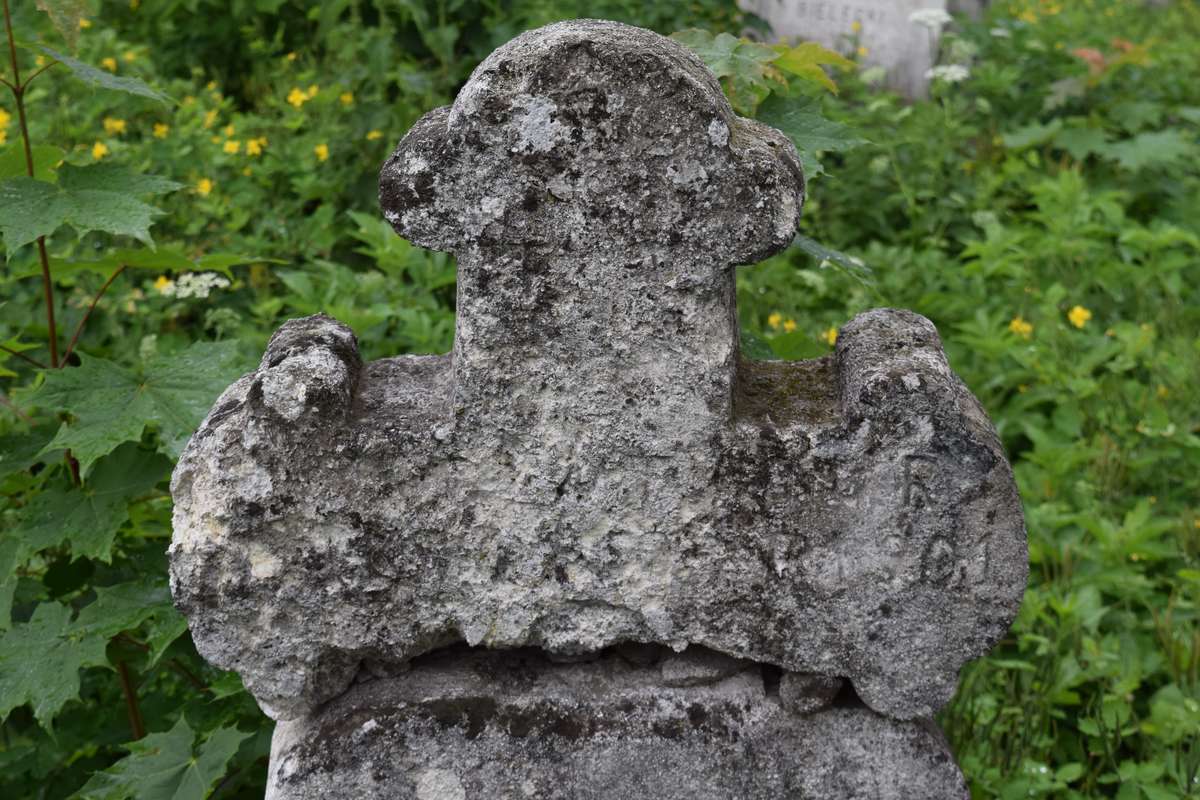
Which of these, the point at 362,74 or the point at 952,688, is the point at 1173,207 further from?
the point at 952,688

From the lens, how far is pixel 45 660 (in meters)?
2.26

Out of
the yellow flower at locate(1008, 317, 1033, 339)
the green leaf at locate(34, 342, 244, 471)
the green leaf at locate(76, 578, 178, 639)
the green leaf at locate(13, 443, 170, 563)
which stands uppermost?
the green leaf at locate(34, 342, 244, 471)

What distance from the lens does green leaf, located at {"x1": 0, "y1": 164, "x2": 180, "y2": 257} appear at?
7.08 ft

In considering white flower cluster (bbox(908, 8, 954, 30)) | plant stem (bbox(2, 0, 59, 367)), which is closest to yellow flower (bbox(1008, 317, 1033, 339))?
white flower cluster (bbox(908, 8, 954, 30))

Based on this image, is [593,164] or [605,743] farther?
[605,743]

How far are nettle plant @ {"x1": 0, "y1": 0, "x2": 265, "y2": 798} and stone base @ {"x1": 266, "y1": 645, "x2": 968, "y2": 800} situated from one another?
0.35 meters

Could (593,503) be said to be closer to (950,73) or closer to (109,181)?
(109,181)

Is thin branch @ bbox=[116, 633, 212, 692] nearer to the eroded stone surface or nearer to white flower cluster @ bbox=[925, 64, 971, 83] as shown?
the eroded stone surface

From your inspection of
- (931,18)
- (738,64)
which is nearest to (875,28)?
(931,18)

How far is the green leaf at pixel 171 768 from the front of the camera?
2.15m

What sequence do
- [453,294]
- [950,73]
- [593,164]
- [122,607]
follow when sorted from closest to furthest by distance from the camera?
[593,164] → [122,607] → [453,294] → [950,73]

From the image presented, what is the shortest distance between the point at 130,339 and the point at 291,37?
2.39m

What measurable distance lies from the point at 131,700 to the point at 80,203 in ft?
3.37

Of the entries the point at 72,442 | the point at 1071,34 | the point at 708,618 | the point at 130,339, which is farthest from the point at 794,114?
the point at 1071,34
